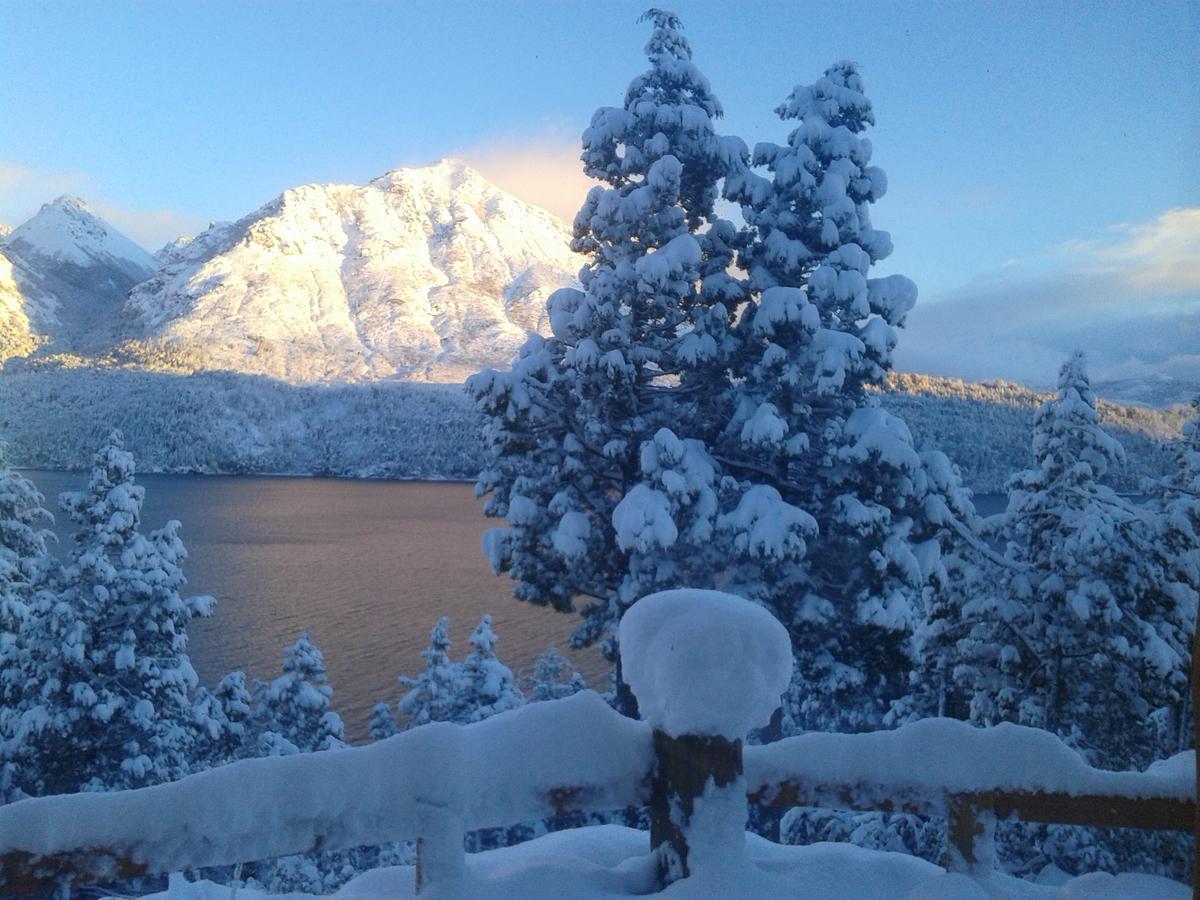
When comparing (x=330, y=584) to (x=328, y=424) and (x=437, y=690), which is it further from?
(x=437, y=690)

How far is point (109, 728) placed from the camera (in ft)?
33.5

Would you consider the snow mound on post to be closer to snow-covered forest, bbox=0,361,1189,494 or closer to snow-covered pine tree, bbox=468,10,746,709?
snow-covered pine tree, bbox=468,10,746,709

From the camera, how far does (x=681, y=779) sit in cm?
192

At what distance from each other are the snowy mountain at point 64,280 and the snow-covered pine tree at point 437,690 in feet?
28.9

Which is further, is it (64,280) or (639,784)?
(64,280)

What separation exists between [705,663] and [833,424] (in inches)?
333

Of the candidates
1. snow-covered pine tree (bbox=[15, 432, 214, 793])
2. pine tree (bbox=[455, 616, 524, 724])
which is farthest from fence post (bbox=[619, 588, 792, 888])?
pine tree (bbox=[455, 616, 524, 724])

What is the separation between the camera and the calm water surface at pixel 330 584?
52.8 ft

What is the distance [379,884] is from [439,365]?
90.0 ft

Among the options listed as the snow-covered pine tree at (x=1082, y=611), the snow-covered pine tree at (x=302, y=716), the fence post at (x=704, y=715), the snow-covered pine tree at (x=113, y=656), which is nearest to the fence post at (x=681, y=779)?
the fence post at (x=704, y=715)

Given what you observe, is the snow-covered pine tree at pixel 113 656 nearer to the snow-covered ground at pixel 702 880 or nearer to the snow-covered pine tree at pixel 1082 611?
the snow-covered ground at pixel 702 880

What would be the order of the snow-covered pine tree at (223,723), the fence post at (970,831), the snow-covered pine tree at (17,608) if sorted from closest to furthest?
the fence post at (970,831), the snow-covered pine tree at (17,608), the snow-covered pine tree at (223,723)

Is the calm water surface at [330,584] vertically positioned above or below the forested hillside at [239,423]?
below

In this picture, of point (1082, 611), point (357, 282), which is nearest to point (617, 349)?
point (1082, 611)
